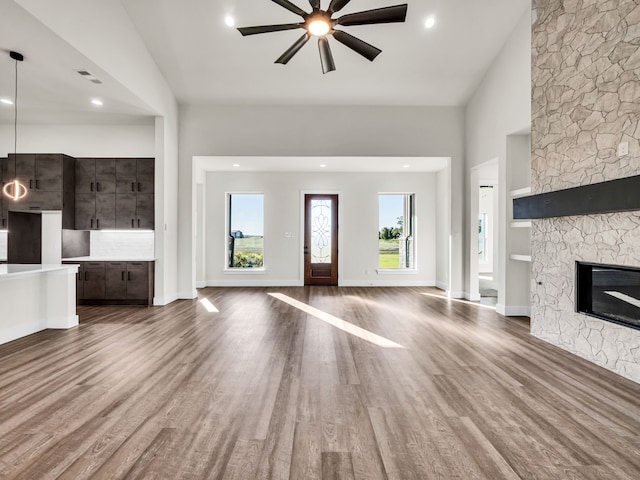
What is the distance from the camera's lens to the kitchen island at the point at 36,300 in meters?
3.93

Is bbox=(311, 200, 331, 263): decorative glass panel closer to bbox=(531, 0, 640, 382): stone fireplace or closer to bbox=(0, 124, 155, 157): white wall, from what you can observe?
bbox=(0, 124, 155, 157): white wall

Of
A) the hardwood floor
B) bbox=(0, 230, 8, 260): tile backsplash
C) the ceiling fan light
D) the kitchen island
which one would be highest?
the ceiling fan light

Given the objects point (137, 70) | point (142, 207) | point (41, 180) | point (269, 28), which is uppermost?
point (137, 70)

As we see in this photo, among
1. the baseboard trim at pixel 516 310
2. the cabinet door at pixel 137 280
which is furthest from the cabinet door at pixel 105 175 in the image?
the baseboard trim at pixel 516 310

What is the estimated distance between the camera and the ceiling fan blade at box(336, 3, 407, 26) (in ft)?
11.3

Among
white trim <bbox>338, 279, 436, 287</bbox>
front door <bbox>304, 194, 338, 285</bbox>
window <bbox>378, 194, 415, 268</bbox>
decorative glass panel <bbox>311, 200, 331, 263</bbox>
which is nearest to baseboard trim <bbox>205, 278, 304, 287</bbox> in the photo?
front door <bbox>304, 194, 338, 285</bbox>

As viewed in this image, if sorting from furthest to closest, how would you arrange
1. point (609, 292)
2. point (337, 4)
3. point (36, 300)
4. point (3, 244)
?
point (3, 244)
point (36, 300)
point (337, 4)
point (609, 292)

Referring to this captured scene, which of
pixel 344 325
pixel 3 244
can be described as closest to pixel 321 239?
pixel 344 325

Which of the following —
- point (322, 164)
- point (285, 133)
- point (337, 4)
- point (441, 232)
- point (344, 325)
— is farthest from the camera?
point (441, 232)

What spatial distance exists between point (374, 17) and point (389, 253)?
5.93m

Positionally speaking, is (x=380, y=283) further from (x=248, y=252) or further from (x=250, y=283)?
(x=248, y=252)

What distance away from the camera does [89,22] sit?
4.02 metres

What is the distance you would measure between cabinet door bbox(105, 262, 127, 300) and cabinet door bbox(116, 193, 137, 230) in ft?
2.38

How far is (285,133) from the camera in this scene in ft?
22.1
